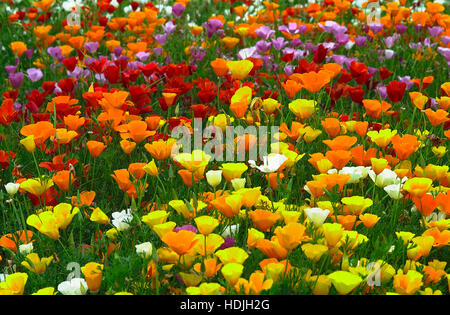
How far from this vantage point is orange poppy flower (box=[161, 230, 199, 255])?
176cm

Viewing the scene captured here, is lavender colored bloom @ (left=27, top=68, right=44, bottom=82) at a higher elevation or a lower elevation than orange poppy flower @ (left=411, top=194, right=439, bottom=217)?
lower

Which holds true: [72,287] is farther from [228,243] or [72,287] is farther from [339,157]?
[339,157]

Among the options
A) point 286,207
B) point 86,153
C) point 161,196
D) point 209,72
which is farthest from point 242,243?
point 209,72

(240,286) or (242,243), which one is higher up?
(240,286)

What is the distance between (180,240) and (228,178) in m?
0.55

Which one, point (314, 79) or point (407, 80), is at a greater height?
point (314, 79)

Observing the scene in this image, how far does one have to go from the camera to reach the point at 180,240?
1.77 metres

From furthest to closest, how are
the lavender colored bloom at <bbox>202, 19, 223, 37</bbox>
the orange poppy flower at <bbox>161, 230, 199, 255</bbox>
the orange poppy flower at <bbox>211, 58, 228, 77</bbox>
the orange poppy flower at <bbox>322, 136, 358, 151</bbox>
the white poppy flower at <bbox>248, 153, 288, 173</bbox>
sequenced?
the lavender colored bloom at <bbox>202, 19, 223, 37</bbox>, the orange poppy flower at <bbox>211, 58, 228, 77</bbox>, the orange poppy flower at <bbox>322, 136, 358, 151</bbox>, the white poppy flower at <bbox>248, 153, 288, 173</bbox>, the orange poppy flower at <bbox>161, 230, 199, 255</bbox>

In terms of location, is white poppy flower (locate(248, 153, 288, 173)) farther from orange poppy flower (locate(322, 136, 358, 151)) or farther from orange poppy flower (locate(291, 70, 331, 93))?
orange poppy flower (locate(291, 70, 331, 93))

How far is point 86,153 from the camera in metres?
2.96

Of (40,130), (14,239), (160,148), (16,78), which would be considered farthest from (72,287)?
(16,78)

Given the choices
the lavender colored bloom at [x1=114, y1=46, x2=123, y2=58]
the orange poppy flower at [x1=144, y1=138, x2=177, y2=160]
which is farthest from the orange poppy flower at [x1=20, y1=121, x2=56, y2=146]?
the lavender colored bloom at [x1=114, y1=46, x2=123, y2=58]
